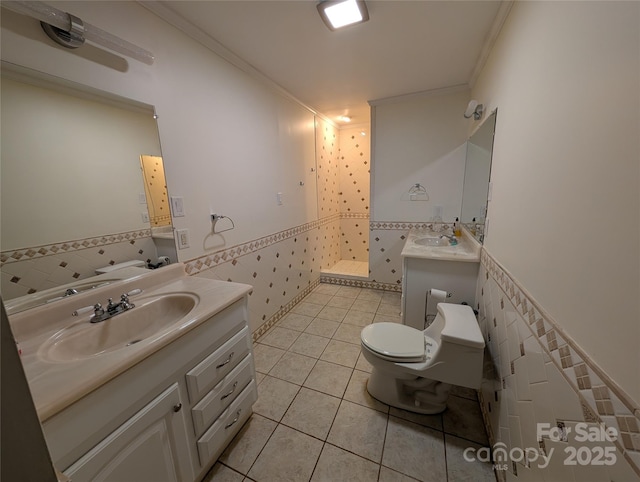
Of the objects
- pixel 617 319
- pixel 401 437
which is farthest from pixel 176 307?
pixel 617 319

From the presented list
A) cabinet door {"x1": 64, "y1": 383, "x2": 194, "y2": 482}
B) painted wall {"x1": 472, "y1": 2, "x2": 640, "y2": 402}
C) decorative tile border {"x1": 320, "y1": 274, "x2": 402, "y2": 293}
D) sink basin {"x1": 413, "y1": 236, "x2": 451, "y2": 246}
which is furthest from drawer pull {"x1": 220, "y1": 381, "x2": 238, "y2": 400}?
decorative tile border {"x1": 320, "y1": 274, "x2": 402, "y2": 293}

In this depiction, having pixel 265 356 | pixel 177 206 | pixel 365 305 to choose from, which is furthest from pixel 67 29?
pixel 365 305

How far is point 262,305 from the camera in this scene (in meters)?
2.21

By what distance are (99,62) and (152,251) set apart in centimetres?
90

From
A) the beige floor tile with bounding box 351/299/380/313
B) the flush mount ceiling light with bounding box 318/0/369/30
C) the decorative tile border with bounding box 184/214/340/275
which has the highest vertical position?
the flush mount ceiling light with bounding box 318/0/369/30

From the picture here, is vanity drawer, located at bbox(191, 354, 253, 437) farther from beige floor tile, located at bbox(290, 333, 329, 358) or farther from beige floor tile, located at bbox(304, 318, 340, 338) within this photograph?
beige floor tile, located at bbox(304, 318, 340, 338)

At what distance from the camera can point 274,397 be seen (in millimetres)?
1553

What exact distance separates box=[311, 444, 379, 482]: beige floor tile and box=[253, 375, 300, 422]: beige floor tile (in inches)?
13.8

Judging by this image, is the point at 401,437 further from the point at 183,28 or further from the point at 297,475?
the point at 183,28

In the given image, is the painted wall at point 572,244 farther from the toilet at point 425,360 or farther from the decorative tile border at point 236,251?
the decorative tile border at point 236,251

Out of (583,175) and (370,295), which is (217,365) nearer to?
(583,175)

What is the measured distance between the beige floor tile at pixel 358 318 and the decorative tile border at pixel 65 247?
1887 mm

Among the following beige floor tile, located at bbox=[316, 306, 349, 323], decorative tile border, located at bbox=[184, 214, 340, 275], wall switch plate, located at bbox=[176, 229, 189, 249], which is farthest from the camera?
beige floor tile, located at bbox=[316, 306, 349, 323]

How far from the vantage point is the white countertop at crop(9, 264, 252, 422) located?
2.06 feet
